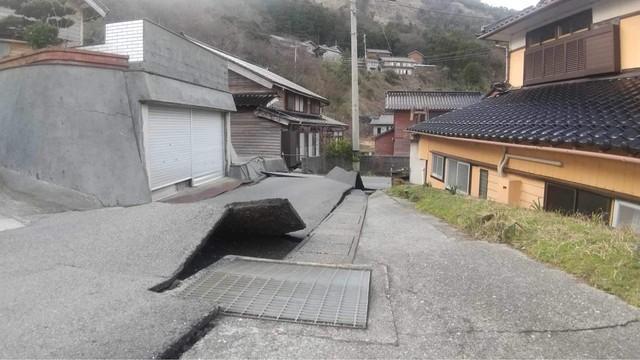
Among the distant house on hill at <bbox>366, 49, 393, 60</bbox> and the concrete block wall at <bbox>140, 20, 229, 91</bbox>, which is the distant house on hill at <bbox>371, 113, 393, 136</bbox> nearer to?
the distant house on hill at <bbox>366, 49, 393, 60</bbox>

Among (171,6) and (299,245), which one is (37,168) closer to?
(299,245)

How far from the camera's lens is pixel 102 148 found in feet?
23.4

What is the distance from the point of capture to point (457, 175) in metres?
11.2

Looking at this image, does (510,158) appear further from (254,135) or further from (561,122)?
(254,135)

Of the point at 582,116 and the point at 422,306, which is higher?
the point at 582,116

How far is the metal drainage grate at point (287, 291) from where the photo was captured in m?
A: 3.10

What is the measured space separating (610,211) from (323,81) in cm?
4361

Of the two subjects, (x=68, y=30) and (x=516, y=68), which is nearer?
(x=516, y=68)

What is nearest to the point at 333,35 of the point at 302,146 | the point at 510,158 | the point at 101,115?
the point at 302,146

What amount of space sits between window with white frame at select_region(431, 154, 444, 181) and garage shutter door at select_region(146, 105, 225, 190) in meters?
6.64

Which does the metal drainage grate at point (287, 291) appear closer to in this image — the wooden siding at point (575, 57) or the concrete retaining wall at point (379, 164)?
the wooden siding at point (575, 57)

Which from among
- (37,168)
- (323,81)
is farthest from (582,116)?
(323,81)

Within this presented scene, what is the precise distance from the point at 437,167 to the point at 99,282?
1127 cm

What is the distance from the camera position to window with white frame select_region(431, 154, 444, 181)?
12531 mm
